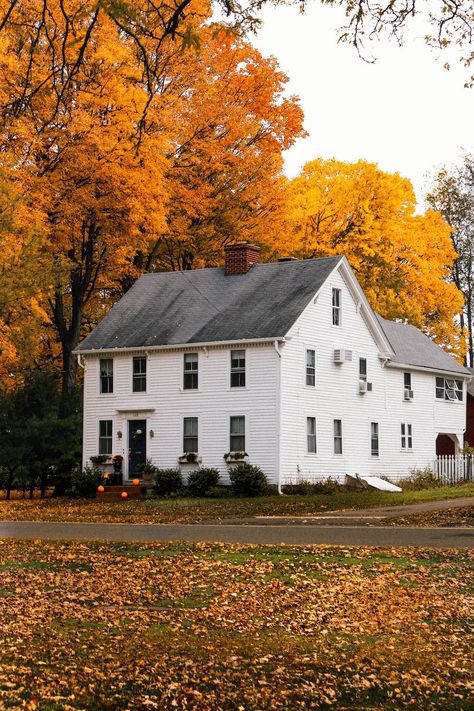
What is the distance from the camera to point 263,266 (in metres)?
44.2

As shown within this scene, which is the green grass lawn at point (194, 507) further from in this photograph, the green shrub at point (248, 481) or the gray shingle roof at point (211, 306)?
the gray shingle roof at point (211, 306)

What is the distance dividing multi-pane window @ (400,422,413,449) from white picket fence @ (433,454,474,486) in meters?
Answer: 1.81

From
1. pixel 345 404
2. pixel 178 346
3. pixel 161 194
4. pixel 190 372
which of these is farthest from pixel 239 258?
Answer: pixel 345 404

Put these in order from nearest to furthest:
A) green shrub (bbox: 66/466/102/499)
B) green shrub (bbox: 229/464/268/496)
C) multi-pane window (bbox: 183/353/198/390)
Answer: green shrub (bbox: 229/464/268/496) < green shrub (bbox: 66/466/102/499) < multi-pane window (bbox: 183/353/198/390)

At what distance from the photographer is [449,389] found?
5300 cm

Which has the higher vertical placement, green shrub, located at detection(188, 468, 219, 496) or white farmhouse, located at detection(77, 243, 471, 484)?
white farmhouse, located at detection(77, 243, 471, 484)

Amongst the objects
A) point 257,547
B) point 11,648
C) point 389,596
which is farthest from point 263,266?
point 11,648

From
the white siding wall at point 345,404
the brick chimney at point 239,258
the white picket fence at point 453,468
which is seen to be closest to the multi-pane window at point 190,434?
the white siding wall at point 345,404

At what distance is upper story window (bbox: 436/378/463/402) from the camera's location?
52156 mm

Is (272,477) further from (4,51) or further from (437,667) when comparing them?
(437,667)

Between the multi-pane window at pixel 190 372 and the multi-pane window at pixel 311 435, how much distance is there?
4.35 metres

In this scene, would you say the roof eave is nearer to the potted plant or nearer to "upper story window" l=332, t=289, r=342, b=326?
"upper story window" l=332, t=289, r=342, b=326

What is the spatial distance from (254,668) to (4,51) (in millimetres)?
32125

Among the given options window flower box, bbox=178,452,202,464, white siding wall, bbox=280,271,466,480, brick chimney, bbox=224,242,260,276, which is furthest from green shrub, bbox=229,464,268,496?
brick chimney, bbox=224,242,260,276
